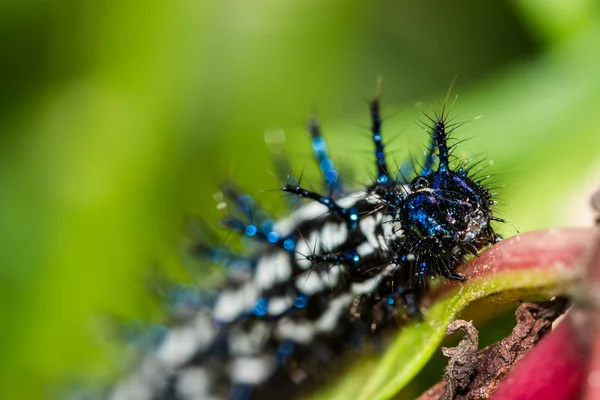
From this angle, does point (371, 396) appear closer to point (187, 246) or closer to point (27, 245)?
point (187, 246)

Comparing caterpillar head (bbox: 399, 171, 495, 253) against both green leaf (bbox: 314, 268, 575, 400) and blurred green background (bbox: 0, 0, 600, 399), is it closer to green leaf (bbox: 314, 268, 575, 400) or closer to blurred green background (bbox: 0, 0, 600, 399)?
green leaf (bbox: 314, 268, 575, 400)

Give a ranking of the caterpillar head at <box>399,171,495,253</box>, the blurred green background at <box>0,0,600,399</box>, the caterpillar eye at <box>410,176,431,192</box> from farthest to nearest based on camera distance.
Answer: the blurred green background at <box>0,0,600,399</box>, the caterpillar eye at <box>410,176,431,192</box>, the caterpillar head at <box>399,171,495,253</box>

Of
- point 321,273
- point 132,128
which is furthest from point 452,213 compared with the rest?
point 132,128

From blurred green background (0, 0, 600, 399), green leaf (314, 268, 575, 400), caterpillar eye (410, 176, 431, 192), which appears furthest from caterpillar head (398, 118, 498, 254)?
blurred green background (0, 0, 600, 399)

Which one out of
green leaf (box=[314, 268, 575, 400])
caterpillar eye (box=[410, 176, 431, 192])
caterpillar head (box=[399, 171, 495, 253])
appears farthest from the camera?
caterpillar eye (box=[410, 176, 431, 192])

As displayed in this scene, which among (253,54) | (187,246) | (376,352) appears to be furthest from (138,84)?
(376,352)

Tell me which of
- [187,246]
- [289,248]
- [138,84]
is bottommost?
[289,248]

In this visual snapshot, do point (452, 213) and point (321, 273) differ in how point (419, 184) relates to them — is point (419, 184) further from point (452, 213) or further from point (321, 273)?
point (321, 273)
